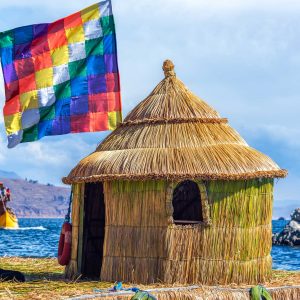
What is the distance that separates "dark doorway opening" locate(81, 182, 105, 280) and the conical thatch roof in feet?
4.95

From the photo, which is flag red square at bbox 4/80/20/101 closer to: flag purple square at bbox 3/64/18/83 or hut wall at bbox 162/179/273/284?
flag purple square at bbox 3/64/18/83

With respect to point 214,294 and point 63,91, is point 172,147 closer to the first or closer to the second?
point 214,294

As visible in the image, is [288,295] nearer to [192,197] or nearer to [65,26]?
[192,197]

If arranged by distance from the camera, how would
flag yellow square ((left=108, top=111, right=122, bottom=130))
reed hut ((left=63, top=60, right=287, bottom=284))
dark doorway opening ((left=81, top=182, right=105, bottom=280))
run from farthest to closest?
dark doorway opening ((left=81, top=182, right=105, bottom=280)) < flag yellow square ((left=108, top=111, right=122, bottom=130)) < reed hut ((left=63, top=60, right=287, bottom=284))

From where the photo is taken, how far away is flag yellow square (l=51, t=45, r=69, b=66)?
66.8 feet

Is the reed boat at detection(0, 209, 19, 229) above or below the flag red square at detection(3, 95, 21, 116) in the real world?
below

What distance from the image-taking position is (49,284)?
58.2 ft

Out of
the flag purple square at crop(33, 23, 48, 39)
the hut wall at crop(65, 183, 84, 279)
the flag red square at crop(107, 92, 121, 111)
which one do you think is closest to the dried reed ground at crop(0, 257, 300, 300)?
the hut wall at crop(65, 183, 84, 279)

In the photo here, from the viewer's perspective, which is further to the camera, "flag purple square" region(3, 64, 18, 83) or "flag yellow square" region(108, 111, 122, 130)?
"flag purple square" region(3, 64, 18, 83)

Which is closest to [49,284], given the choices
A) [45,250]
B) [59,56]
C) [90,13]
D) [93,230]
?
[93,230]

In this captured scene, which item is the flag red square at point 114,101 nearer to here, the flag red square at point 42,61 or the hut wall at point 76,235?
the flag red square at point 42,61

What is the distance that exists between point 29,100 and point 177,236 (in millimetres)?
5330

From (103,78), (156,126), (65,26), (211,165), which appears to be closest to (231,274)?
(211,165)

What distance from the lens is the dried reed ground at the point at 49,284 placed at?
15.8 m
